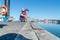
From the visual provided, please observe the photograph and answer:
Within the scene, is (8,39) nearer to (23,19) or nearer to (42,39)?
(42,39)

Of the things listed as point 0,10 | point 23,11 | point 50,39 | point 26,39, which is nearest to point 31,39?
point 26,39

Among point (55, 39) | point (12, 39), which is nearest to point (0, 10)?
point (12, 39)

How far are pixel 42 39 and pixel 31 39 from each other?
0.25 meters

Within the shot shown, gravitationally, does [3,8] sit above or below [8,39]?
above

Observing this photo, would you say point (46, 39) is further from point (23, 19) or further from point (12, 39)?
point (23, 19)

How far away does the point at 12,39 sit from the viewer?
4273mm

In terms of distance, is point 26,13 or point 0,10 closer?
point 0,10

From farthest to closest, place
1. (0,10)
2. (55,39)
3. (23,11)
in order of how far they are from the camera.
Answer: (23,11)
(0,10)
(55,39)

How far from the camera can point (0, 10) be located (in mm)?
7117

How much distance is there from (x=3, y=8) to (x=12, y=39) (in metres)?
3.30

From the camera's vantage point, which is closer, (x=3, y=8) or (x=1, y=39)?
(x=1, y=39)

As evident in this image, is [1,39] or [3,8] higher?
[3,8]

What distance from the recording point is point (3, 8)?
7.39 m

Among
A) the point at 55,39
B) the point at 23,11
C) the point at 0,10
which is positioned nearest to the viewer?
the point at 55,39
